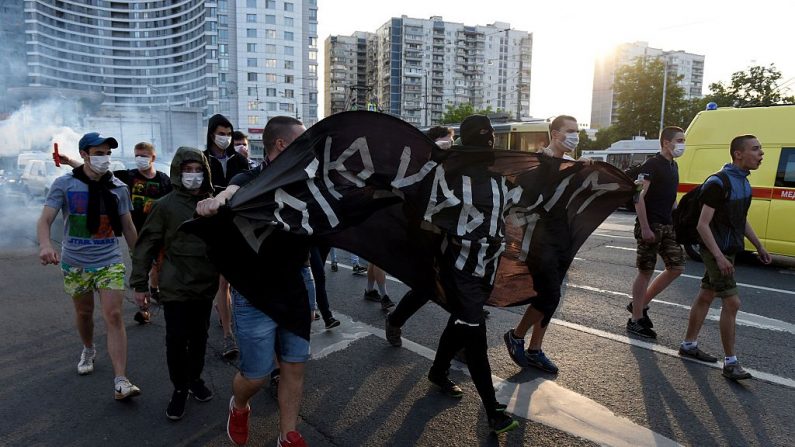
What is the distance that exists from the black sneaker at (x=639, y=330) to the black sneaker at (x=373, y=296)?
109 inches

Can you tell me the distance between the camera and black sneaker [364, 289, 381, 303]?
238 inches

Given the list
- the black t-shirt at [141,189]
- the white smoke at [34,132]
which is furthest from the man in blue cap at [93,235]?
the white smoke at [34,132]

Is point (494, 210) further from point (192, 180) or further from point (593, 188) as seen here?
point (192, 180)

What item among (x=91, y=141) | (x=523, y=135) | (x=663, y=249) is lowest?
(x=663, y=249)

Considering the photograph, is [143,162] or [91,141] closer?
[91,141]

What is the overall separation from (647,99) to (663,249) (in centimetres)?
4256

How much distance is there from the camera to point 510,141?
19656 mm

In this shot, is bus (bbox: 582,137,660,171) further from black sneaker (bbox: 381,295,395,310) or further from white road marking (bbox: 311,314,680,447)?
white road marking (bbox: 311,314,680,447)

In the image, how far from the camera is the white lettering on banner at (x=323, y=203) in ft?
8.69

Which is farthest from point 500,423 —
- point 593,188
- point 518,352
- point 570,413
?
point 593,188

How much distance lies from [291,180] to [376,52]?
5457 inches

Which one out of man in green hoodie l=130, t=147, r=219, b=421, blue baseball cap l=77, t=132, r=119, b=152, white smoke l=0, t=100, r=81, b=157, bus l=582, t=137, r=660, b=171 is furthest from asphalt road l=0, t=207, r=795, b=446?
bus l=582, t=137, r=660, b=171

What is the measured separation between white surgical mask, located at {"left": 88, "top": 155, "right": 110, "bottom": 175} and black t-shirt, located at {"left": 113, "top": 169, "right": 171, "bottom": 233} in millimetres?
1695

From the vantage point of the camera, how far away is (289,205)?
2.56m
